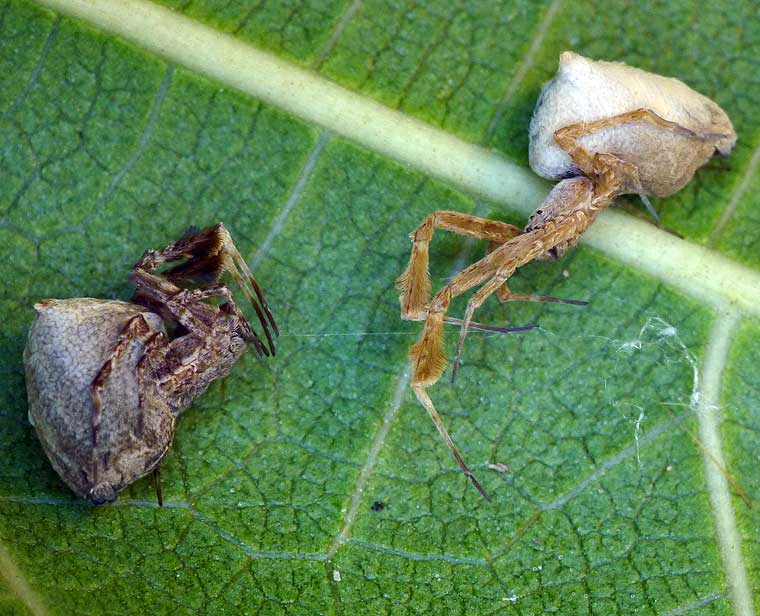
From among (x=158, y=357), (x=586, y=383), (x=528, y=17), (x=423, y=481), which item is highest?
(x=528, y=17)

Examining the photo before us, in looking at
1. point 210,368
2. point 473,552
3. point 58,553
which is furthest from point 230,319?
point 473,552

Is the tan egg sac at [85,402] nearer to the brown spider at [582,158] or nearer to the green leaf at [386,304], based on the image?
the green leaf at [386,304]

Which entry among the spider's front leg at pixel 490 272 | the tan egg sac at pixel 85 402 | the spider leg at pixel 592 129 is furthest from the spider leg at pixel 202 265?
the spider leg at pixel 592 129

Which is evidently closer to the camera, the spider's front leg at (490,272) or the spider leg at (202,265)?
the spider's front leg at (490,272)

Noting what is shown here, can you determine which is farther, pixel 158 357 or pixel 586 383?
pixel 586 383

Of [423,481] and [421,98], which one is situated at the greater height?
[421,98]

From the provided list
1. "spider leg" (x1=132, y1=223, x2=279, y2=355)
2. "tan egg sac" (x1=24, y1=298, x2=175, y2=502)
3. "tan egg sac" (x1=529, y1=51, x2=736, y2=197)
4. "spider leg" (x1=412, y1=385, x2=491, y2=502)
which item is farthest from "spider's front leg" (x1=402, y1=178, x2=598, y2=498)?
"tan egg sac" (x1=24, y1=298, x2=175, y2=502)

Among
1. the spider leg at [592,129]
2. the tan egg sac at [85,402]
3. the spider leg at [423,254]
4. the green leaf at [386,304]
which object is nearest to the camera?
the tan egg sac at [85,402]

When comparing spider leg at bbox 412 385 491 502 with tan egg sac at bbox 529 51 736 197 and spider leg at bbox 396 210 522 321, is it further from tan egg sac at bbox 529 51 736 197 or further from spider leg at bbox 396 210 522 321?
tan egg sac at bbox 529 51 736 197

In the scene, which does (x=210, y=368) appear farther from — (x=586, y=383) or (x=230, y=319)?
(x=586, y=383)
